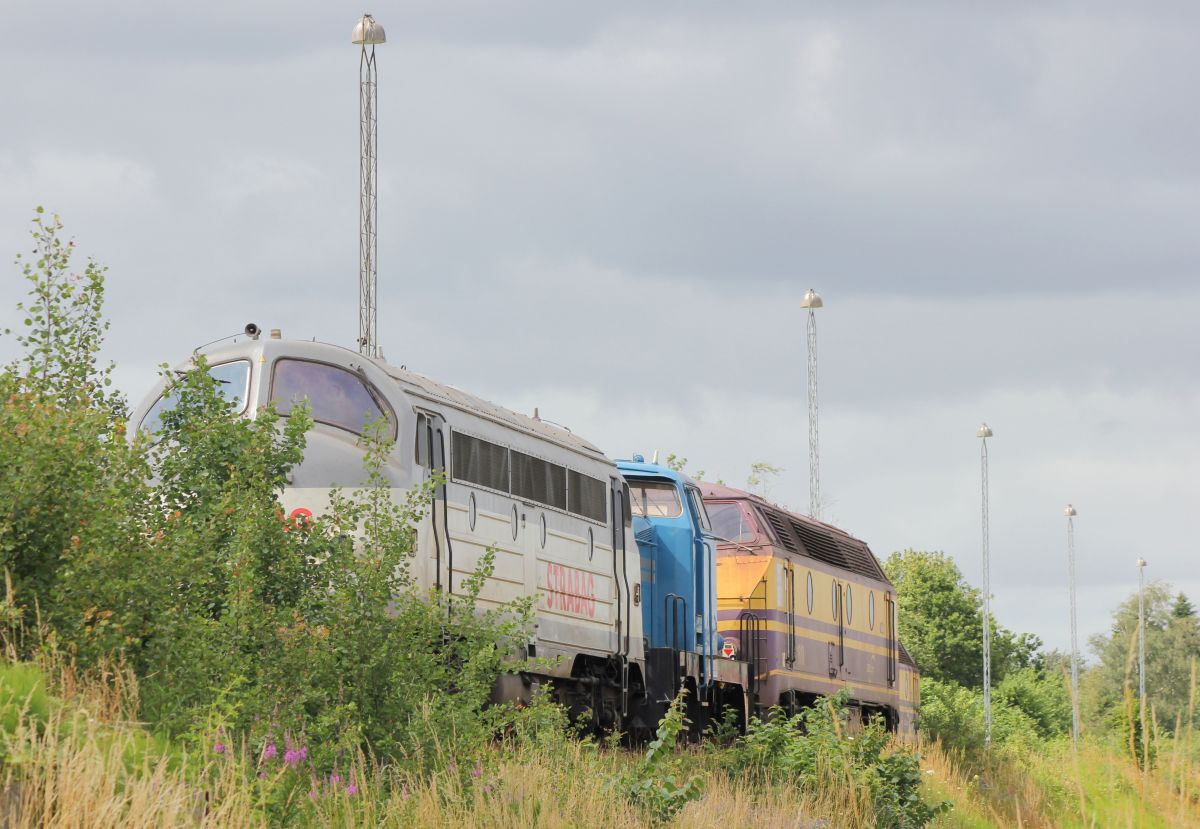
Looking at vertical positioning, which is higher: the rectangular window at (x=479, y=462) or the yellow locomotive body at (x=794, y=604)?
the rectangular window at (x=479, y=462)

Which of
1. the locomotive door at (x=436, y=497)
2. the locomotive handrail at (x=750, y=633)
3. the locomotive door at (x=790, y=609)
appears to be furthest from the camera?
the locomotive door at (x=790, y=609)

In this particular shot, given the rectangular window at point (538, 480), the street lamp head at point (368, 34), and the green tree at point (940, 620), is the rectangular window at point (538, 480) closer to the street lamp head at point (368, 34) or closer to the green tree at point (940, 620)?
the street lamp head at point (368, 34)

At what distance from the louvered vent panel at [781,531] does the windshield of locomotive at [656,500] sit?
304 cm

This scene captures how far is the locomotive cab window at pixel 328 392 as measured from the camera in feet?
51.0

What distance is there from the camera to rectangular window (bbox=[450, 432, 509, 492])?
16.3 m

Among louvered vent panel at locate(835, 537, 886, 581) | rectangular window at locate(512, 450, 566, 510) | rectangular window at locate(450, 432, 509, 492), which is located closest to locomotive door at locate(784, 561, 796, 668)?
louvered vent panel at locate(835, 537, 886, 581)

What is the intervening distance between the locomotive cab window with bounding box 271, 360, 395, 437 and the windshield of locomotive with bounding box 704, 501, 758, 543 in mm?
10361

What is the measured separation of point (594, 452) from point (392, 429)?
17.8 feet

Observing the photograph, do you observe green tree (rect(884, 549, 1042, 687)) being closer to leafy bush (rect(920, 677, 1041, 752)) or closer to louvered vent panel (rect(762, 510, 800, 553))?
leafy bush (rect(920, 677, 1041, 752))

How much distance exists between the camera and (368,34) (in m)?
23.7

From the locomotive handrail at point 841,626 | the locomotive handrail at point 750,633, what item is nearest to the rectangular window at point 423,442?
the locomotive handrail at point 750,633

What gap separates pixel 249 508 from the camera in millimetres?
11922

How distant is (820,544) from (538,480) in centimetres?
1135

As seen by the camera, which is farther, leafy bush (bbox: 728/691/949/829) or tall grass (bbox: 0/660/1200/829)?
leafy bush (bbox: 728/691/949/829)
